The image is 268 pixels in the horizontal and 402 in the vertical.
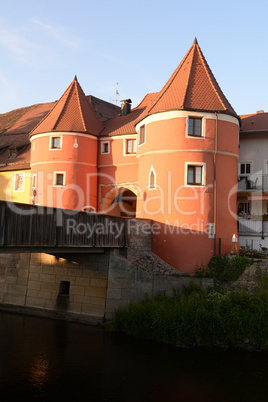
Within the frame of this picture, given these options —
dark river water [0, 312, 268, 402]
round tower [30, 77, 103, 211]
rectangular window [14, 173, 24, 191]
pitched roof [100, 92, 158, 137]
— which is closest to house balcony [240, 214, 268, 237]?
pitched roof [100, 92, 158, 137]

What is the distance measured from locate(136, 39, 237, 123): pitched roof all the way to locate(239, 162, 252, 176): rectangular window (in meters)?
5.11

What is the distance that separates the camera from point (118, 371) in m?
15.8

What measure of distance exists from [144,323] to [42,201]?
1390 centimetres

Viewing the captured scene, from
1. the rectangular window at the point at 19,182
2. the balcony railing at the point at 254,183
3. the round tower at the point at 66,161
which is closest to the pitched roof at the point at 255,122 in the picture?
the balcony railing at the point at 254,183

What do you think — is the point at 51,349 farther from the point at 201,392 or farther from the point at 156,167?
the point at 156,167

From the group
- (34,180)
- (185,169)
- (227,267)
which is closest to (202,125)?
(185,169)

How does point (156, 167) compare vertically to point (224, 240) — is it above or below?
above

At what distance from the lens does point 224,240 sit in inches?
969

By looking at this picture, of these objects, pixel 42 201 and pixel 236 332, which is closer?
pixel 236 332

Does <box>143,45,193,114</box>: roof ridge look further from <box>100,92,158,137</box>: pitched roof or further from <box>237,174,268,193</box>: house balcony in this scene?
<box>237,174,268,193</box>: house balcony

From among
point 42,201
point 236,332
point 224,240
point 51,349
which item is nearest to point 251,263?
point 224,240

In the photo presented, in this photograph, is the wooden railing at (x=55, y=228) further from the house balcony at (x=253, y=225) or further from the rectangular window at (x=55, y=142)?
the rectangular window at (x=55, y=142)

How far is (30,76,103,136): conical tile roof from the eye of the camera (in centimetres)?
3083

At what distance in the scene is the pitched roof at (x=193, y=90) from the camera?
82.0 ft
